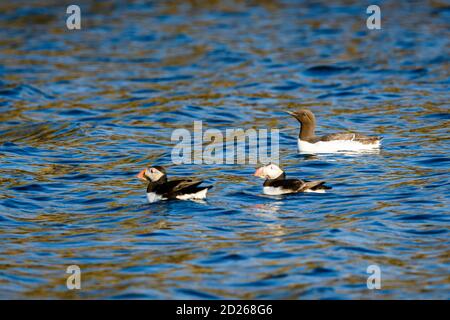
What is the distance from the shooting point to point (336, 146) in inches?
715

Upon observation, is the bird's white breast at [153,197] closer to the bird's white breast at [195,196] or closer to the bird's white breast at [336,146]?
the bird's white breast at [195,196]

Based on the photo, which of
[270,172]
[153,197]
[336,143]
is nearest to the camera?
[153,197]

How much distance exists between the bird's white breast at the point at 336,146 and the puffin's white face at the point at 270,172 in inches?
118

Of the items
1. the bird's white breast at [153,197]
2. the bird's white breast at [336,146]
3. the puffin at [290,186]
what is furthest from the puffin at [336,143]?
the bird's white breast at [153,197]

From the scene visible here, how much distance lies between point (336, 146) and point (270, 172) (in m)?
3.19

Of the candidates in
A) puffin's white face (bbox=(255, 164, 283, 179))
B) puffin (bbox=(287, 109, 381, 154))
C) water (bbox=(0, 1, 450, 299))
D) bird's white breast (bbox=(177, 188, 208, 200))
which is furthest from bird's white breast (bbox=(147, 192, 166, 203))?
puffin (bbox=(287, 109, 381, 154))

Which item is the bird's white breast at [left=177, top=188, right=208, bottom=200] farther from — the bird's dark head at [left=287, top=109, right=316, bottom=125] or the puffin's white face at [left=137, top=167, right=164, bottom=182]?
the bird's dark head at [left=287, top=109, right=316, bottom=125]

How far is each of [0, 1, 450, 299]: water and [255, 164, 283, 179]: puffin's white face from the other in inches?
12.5

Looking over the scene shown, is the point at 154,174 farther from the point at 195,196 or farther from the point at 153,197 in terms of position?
the point at 195,196

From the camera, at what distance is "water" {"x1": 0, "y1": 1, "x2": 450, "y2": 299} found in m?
11.5

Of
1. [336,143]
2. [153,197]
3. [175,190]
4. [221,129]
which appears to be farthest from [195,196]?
[221,129]

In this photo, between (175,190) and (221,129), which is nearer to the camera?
(175,190)

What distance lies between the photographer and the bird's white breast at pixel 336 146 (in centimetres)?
1802
